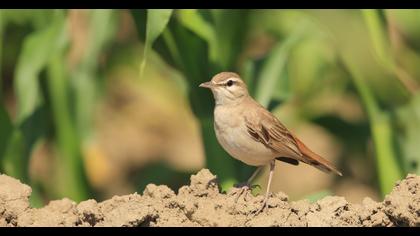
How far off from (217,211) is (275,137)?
1177 millimetres

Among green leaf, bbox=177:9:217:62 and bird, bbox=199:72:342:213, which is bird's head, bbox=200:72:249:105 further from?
green leaf, bbox=177:9:217:62

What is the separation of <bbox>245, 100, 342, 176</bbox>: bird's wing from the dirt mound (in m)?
0.87

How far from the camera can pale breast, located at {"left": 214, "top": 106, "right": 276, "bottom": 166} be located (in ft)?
23.7

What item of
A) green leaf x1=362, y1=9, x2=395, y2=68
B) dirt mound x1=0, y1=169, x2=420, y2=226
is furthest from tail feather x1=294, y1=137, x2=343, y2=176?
green leaf x1=362, y1=9, x2=395, y2=68

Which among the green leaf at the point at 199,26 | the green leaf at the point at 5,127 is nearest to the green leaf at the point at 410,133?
the green leaf at the point at 199,26

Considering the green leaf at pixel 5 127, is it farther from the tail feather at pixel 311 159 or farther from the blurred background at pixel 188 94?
the tail feather at pixel 311 159

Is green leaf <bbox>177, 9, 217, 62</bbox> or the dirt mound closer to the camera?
the dirt mound

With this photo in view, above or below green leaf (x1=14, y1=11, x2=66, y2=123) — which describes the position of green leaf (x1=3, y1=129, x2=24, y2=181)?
below

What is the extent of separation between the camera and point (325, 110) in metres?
12.2

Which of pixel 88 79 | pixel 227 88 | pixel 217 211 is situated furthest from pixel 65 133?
pixel 217 211

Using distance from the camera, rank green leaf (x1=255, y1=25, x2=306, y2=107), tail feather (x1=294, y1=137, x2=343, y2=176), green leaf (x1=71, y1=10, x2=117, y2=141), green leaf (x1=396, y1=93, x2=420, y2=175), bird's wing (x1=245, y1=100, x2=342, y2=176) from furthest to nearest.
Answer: green leaf (x1=71, y1=10, x2=117, y2=141) < green leaf (x1=396, y1=93, x2=420, y2=175) < green leaf (x1=255, y1=25, x2=306, y2=107) < tail feather (x1=294, y1=137, x2=343, y2=176) < bird's wing (x1=245, y1=100, x2=342, y2=176)

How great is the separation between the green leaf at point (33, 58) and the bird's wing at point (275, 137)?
238 centimetres

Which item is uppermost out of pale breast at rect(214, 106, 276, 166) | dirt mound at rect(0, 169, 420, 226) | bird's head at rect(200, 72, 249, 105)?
bird's head at rect(200, 72, 249, 105)

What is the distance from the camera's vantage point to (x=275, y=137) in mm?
7398
